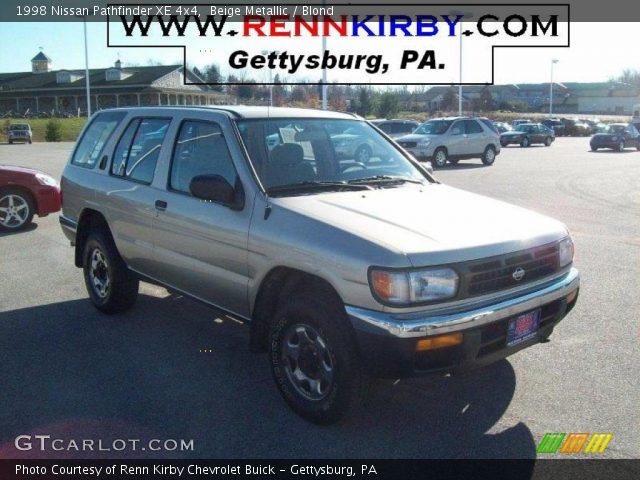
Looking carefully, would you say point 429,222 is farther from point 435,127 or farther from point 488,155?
point 488,155

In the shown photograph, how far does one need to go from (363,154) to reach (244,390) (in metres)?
2.05

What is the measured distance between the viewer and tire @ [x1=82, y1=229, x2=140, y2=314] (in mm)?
5949

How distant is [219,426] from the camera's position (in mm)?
3967

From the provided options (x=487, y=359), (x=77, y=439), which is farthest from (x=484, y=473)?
(x=77, y=439)

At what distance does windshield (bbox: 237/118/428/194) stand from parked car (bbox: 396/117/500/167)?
719 inches

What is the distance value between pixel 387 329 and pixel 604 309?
11.7 feet

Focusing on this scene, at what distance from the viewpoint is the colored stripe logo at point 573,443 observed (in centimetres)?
366

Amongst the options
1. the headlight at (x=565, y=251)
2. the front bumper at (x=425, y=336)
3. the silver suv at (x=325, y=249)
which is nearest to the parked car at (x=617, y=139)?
the silver suv at (x=325, y=249)

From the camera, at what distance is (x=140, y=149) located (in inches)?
225

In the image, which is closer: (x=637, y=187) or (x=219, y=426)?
(x=219, y=426)

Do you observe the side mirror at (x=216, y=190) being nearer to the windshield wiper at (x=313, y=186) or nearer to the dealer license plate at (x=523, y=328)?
the windshield wiper at (x=313, y=186)

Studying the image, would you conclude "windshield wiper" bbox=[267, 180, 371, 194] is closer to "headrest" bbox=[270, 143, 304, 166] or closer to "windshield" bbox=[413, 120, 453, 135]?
"headrest" bbox=[270, 143, 304, 166]

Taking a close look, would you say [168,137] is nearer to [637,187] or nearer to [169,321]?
[169,321]

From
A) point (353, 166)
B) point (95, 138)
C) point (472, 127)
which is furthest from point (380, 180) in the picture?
point (472, 127)
